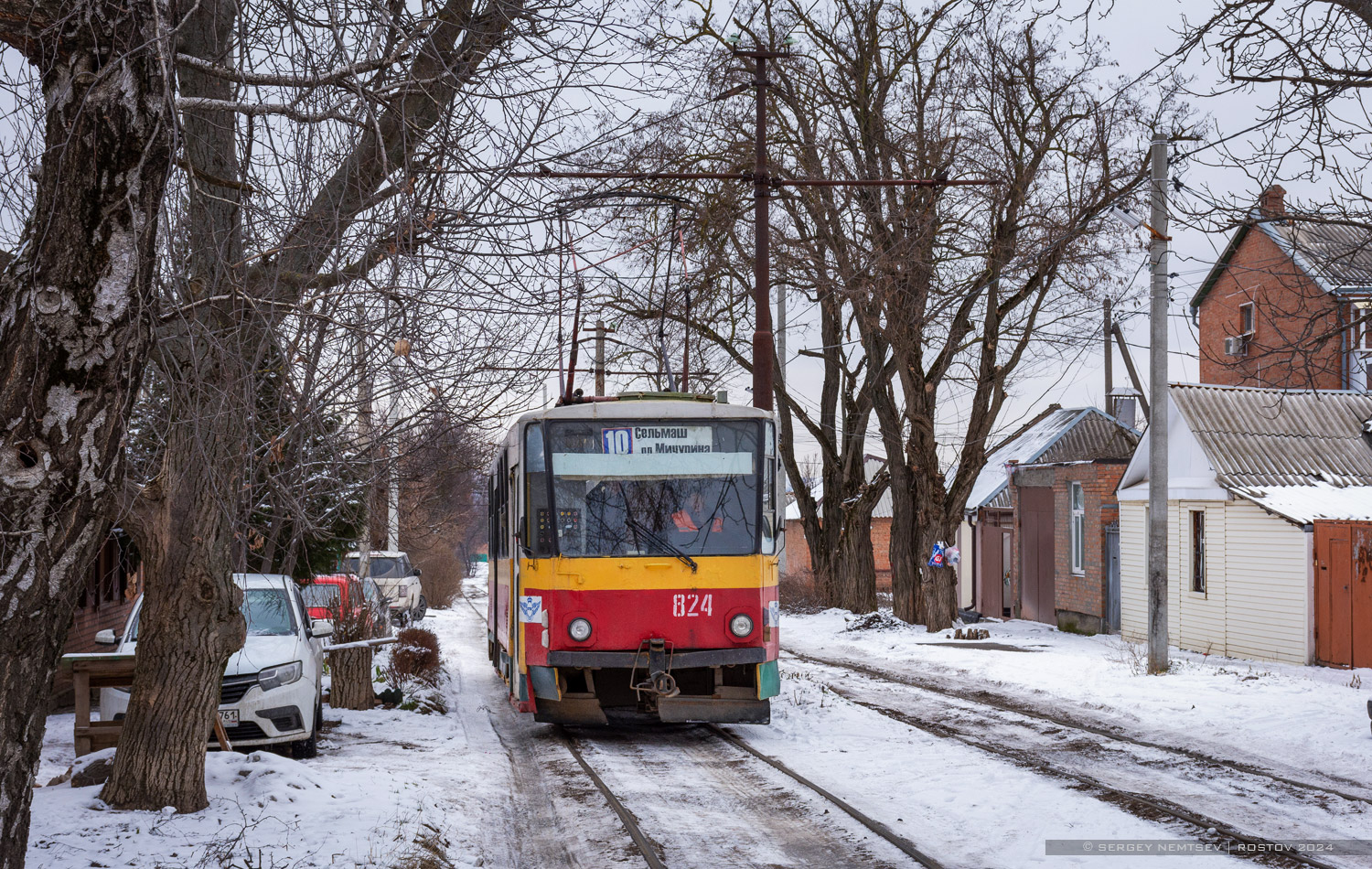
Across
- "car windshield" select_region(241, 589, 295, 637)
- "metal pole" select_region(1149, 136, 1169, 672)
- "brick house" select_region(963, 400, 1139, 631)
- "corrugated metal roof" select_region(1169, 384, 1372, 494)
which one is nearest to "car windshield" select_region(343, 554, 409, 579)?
"brick house" select_region(963, 400, 1139, 631)

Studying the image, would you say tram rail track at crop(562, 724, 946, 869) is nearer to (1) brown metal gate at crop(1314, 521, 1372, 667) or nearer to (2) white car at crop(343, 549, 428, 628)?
(1) brown metal gate at crop(1314, 521, 1372, 667)

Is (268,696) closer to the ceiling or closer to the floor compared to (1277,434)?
closer to the floor

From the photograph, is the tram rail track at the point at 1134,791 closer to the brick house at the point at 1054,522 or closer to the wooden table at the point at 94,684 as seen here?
the wooden table at the point at 94,684

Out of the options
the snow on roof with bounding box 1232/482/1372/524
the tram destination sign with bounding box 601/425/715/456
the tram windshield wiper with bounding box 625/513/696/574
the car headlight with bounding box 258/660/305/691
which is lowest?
the car headlight with bounding box 258/660/305/691

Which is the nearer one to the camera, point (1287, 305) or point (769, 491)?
point (769, 491)

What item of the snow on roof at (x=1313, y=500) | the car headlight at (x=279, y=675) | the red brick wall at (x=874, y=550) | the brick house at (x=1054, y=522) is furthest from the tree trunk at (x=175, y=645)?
the red brick wall at (x=874, y=550)

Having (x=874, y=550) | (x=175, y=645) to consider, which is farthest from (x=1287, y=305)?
(x=874, y=550)

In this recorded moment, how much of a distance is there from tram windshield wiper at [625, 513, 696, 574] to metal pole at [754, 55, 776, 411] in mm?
A: 4633

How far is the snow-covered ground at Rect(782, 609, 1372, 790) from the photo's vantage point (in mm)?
10953

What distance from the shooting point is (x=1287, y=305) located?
3225cm

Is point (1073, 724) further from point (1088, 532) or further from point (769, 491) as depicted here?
point (1088, 532)

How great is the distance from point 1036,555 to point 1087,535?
3.54 metres

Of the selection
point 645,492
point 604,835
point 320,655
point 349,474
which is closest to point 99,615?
point 320,655

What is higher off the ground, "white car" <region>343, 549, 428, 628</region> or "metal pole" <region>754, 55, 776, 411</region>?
"metal pole" <region>754, 55, 776, 411</region>
